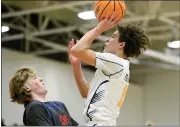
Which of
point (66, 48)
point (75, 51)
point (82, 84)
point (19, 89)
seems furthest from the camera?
point (66, 48)

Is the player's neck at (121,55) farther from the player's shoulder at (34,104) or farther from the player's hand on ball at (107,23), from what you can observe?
the player's shoulder at (34,104)

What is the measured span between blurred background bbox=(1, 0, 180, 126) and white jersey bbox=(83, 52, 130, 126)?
4858mm

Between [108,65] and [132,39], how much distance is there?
0.26 meters

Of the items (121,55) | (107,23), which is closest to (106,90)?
(121,55)

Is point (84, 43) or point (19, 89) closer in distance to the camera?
point (84, 43)

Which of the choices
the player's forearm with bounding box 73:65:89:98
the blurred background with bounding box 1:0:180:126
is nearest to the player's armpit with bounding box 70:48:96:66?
the player's forearm with bounding box 73:65:89:98

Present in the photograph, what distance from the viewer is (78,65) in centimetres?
291

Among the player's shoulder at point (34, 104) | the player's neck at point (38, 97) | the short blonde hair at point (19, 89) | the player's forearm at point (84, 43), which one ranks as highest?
Answer: the player's forearm at point (84, 43)

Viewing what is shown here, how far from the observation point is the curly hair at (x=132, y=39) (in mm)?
2668

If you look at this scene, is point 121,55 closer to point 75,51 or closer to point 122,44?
point 122,44

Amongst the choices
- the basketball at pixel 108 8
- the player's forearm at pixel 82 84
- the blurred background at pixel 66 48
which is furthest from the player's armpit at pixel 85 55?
the blurred background at pixel 66 48

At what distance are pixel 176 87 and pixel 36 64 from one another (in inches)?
217

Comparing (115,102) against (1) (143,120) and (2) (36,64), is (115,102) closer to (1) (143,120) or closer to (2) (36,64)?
(2) (36,64)

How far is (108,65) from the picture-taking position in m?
2.53
